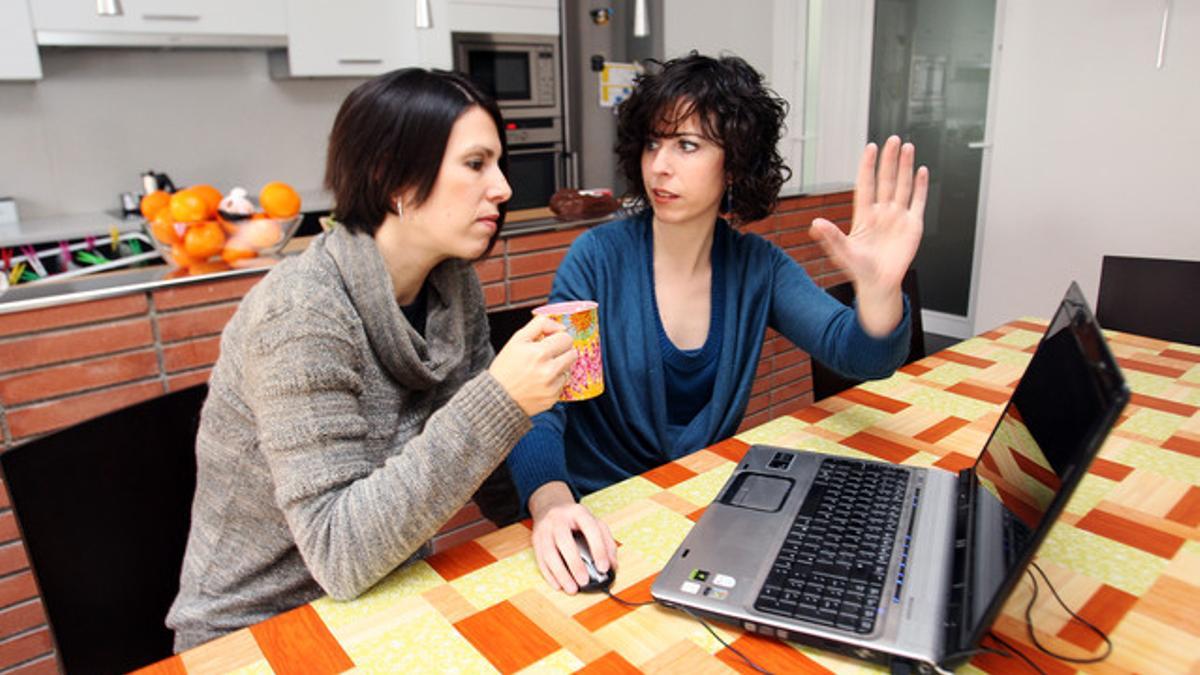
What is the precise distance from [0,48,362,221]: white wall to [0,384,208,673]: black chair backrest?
125 inches

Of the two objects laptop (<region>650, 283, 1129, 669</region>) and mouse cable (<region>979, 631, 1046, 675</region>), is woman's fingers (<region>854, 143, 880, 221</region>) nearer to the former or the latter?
laptop (<region>650, 283, 1129, 669</region>)

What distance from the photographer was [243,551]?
3.44 ft

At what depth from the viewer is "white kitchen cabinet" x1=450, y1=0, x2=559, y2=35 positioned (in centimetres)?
391

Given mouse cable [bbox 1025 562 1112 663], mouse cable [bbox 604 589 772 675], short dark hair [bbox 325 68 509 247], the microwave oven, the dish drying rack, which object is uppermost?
the microwave oven

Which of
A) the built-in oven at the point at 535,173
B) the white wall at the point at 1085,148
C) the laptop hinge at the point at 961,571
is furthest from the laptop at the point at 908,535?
the built-in oven at the point at 535,173

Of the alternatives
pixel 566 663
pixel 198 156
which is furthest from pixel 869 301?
pixel 198 156

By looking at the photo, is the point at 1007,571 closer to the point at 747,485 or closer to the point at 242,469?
the point at 747,485

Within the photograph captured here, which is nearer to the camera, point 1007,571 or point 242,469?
point 1007,571

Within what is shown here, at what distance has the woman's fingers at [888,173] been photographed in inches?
47.6

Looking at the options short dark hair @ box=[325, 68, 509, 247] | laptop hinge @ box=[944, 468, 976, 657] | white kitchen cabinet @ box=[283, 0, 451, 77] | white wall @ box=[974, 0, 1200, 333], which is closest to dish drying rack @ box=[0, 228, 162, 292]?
white kitchen cabinet @ box=[283, 0, 451, 77]

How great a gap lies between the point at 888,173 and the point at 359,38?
327 centimetres

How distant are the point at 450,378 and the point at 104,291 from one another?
68cm

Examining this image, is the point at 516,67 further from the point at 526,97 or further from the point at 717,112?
the point at 717,112

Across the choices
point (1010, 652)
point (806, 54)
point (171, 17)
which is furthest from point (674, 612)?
point (806, 54)
